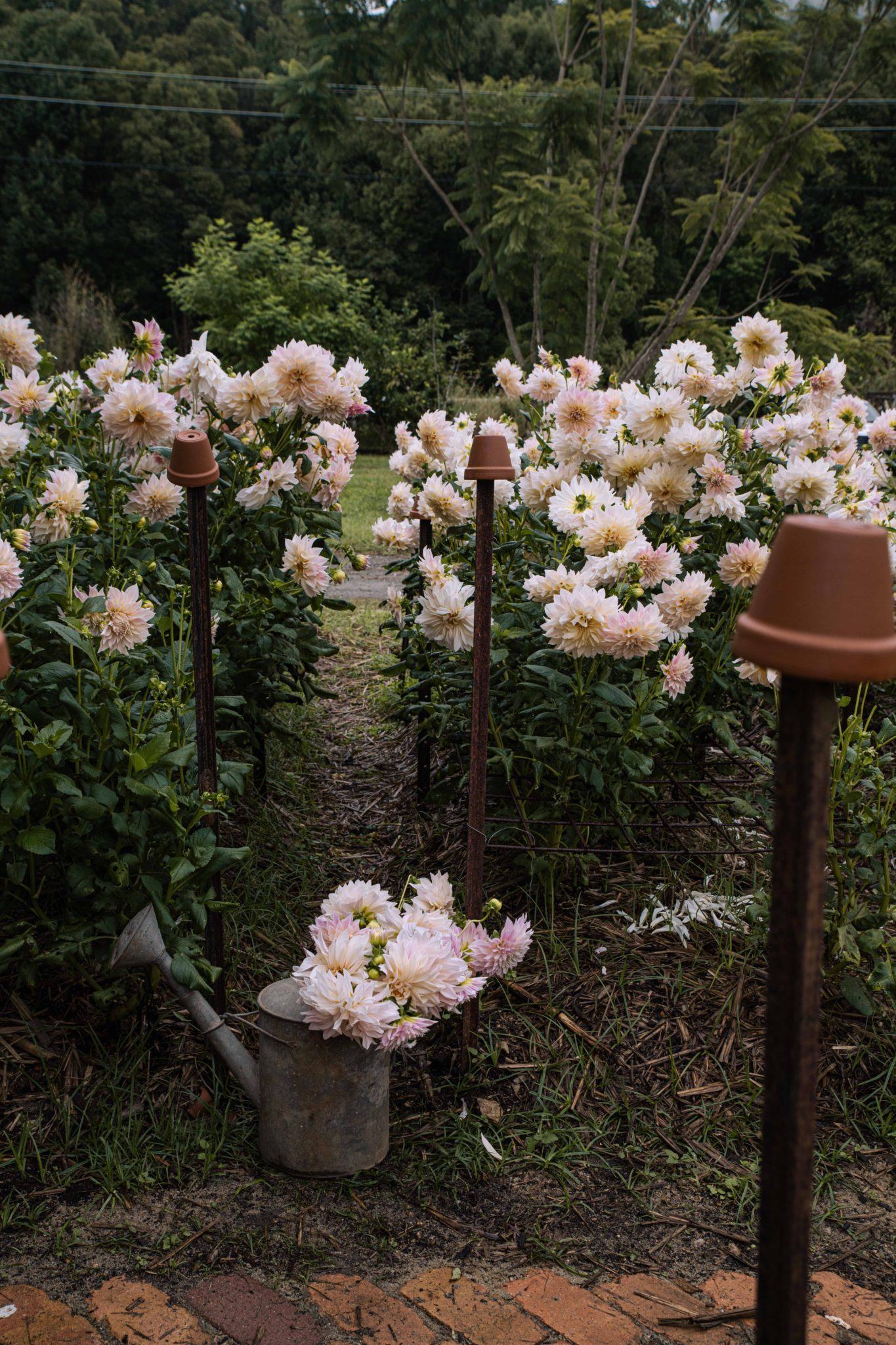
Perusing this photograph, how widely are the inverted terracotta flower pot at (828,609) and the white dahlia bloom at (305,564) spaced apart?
1.90 m

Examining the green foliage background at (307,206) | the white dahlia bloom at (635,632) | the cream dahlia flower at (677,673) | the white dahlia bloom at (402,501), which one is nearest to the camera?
the white dahlia bloom at (635,632)

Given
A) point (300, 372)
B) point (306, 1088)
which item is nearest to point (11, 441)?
point (300, 372)

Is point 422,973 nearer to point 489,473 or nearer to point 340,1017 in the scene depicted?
point 340,1017

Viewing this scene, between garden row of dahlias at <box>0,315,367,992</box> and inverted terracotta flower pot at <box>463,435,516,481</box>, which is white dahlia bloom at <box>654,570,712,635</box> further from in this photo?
garden row of dahlias at <box>0,315,367,992</box>

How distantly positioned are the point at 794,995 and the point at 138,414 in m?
1.77

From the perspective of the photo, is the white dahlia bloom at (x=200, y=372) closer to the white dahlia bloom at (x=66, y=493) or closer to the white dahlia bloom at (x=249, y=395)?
the white dahlia bloom at (x=249, y=395)

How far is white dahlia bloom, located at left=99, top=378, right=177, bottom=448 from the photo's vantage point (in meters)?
2.04

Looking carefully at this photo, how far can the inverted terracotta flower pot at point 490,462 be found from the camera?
184cm

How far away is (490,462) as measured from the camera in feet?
6.07

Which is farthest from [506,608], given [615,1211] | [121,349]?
[615,1211]

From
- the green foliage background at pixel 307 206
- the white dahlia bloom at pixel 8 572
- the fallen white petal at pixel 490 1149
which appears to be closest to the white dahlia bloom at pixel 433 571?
the white dahlia bloom at pixel 8 572

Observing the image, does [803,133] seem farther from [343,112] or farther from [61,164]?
[61,164]

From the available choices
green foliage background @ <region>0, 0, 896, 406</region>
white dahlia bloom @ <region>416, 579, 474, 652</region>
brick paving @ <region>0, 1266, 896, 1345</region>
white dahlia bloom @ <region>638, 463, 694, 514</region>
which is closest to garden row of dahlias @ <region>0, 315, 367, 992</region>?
white dahlia bloom @ <region>416, 579, 474, 652</region>

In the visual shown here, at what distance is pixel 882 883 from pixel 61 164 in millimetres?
28099
